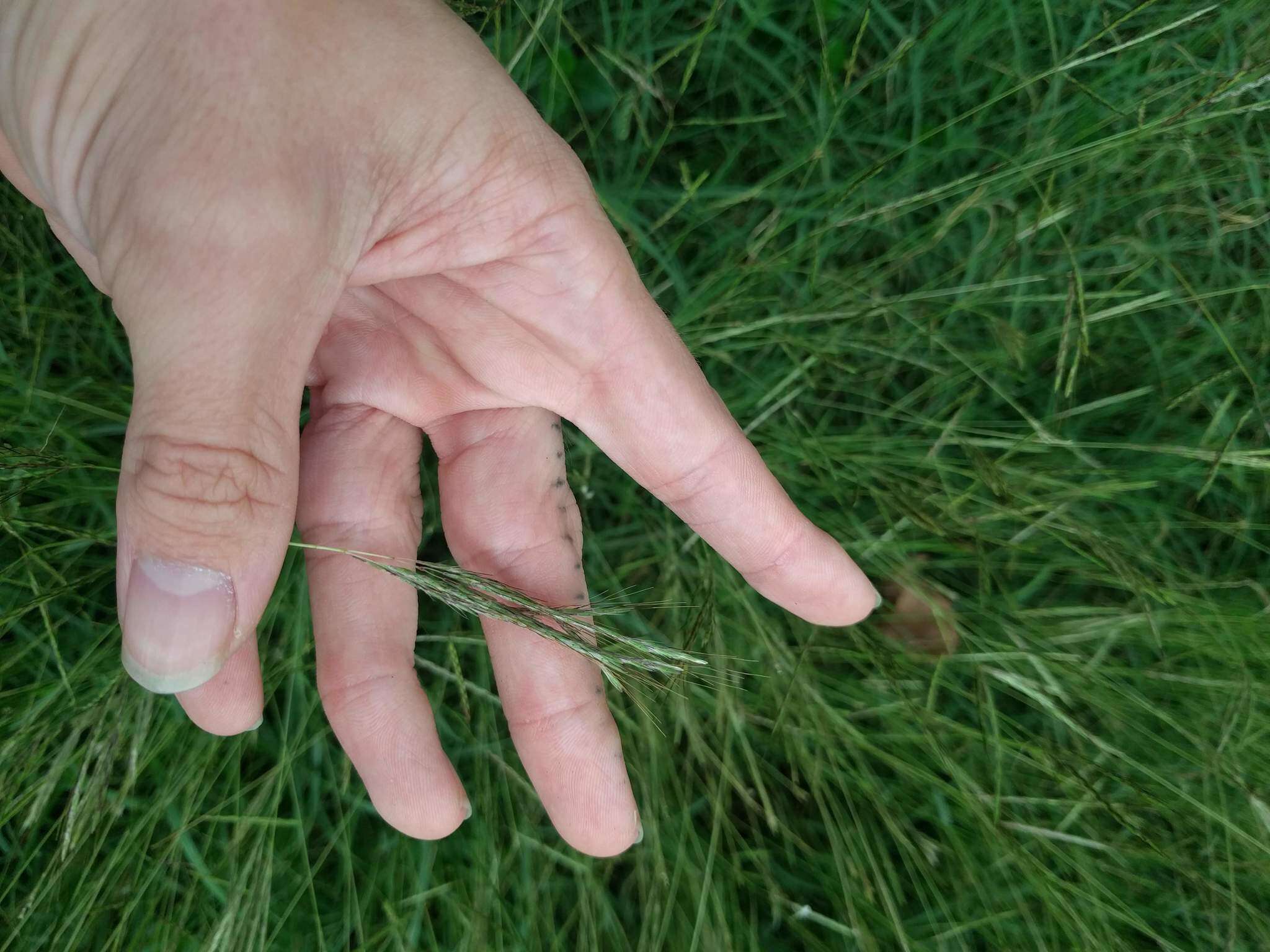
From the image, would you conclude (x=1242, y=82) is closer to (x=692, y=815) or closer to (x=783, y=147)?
(x=783, y=147)

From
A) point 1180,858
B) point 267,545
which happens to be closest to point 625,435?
point 267,545

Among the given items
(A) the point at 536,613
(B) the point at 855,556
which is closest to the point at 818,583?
(B) the point at 855,556

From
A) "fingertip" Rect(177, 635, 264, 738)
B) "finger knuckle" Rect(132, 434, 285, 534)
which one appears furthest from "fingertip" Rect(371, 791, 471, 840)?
"finger knuckle" Rect(132, 434, 285, 534)

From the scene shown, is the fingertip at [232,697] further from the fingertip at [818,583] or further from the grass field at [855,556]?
the fingertip at [818,583]

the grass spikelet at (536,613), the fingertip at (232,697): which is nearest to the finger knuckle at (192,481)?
the grass spikelet at (536,613)

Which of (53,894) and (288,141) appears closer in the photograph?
(288,141)

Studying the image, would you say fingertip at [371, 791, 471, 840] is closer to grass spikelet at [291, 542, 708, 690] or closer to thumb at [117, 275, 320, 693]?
grass spikelet at [291, 542, 708, 690]

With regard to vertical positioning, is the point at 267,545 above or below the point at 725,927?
above

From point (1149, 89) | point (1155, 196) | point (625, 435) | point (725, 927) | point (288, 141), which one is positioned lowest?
point (725, 927)
